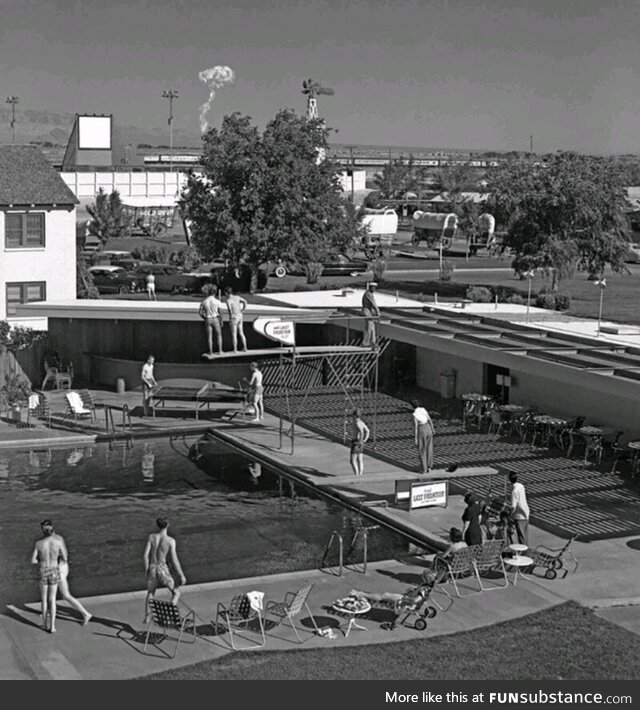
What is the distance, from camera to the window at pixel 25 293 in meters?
44.2

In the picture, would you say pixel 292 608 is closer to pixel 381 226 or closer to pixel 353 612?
pixel 353 612

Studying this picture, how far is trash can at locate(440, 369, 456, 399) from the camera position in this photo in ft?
120

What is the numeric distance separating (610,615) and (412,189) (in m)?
135

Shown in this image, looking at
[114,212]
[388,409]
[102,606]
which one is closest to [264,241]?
[388,409]

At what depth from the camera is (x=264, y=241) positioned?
50844 mm

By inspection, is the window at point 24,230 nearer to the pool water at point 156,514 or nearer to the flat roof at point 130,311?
the flat roof at point 130,311

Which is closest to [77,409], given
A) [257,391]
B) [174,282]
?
[257,391]

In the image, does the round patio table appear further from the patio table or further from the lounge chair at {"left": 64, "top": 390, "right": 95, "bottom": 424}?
the lounge chair at {"left": 64, "top": 390, "right": 95, "bottom": 424}

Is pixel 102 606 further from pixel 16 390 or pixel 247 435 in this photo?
pixel 16 390

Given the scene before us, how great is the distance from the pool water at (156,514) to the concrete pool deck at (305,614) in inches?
41.6

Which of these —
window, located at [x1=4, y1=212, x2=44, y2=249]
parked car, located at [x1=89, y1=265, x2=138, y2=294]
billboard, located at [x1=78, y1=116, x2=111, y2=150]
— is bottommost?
parked car, located at [x1=89, y1=265, x2=138, y2=294]

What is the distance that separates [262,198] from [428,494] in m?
29.1

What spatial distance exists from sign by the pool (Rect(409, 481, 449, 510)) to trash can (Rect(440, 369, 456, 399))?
12208 millimetres

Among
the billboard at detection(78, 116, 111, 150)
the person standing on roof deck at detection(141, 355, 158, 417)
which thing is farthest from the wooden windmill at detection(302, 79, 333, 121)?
the person standing on roof deck at detection(141, 355, 158, 417)
